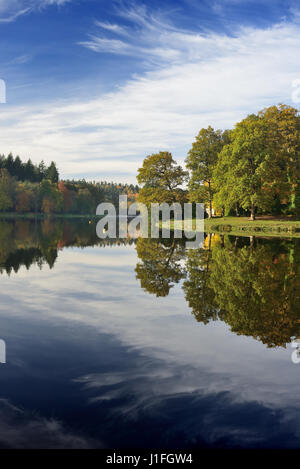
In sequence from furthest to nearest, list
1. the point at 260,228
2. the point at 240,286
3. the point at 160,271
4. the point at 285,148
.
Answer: the point at 285,148 < the point at 260,228 < the point at 160,271 < the point at 240,286

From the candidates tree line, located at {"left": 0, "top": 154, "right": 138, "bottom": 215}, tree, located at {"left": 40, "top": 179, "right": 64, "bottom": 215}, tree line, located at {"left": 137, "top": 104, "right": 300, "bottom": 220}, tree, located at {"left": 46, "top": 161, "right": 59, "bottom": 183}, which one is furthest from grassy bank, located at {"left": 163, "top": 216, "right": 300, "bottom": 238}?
tree, located at {"left": 46, "top": 161, "right": 59, "bottom": 183}

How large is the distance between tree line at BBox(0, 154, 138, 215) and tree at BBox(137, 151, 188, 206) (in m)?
69.0

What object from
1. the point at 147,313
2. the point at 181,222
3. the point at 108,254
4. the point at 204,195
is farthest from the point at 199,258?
the point at 204,195

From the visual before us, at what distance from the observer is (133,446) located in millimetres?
4500

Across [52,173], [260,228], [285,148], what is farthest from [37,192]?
[260,228]

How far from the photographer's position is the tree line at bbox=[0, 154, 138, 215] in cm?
12588

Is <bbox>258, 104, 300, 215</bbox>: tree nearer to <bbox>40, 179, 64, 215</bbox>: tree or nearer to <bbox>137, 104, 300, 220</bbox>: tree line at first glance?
<bbox>137, 104, 300, 220</bbox>: tree line

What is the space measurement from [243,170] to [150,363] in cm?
4678

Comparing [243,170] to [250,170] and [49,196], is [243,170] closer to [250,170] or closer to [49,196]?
[250,170]

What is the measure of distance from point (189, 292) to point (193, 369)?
6128mm

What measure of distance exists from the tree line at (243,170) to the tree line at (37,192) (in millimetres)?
71417

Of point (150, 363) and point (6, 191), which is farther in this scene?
point (6, 191)

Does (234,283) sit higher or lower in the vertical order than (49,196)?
lower

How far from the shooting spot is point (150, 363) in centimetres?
695
